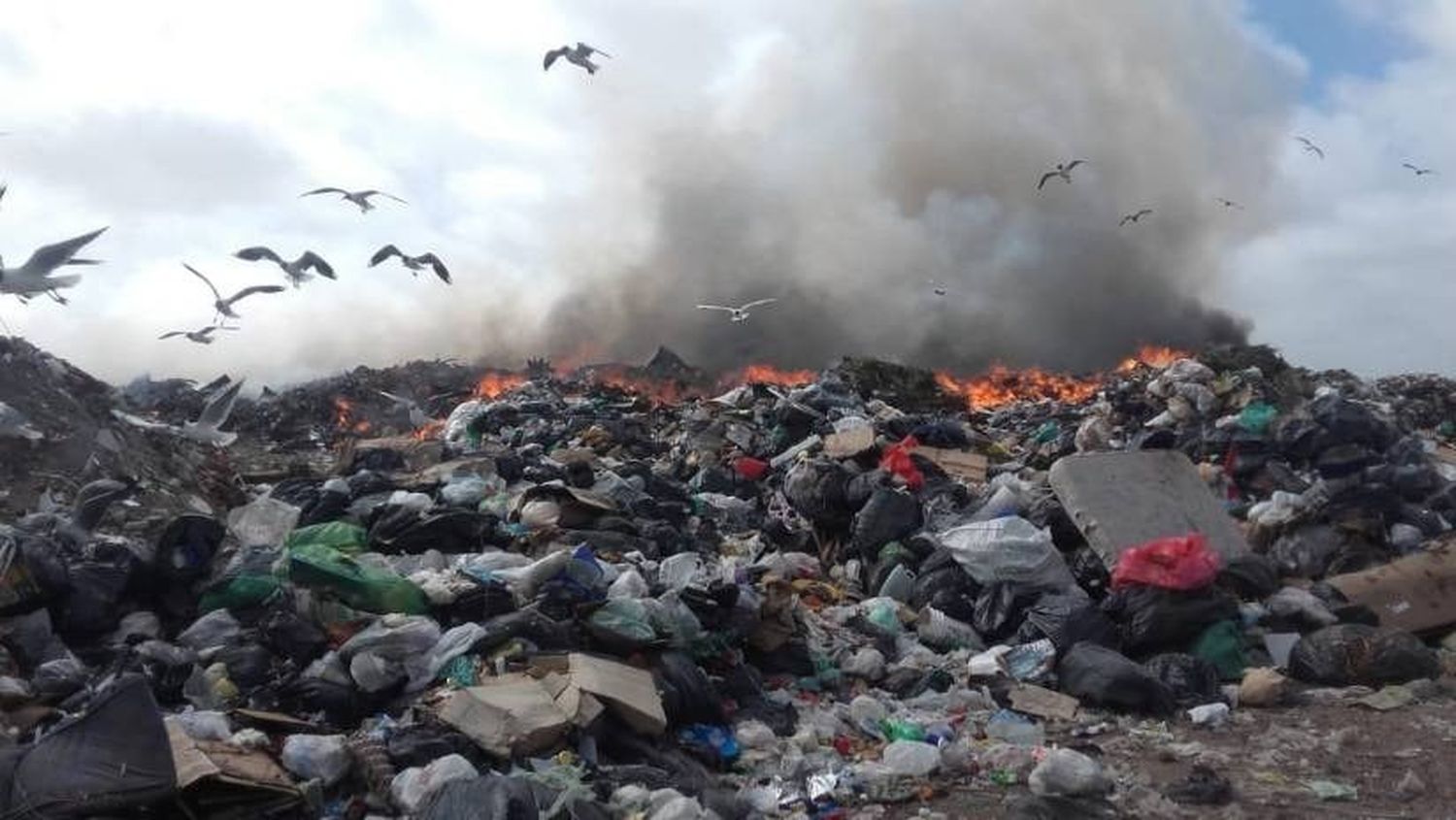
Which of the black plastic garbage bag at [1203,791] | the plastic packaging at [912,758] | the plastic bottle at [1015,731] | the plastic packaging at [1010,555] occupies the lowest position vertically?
the plastic packaging at [912,758]

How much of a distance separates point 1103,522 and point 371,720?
347 cm

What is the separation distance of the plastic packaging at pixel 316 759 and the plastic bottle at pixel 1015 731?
85.2 inches

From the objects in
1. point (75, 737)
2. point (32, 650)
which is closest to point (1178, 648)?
point (75, 737)

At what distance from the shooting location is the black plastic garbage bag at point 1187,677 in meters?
4.11

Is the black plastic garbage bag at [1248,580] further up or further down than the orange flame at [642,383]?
further down

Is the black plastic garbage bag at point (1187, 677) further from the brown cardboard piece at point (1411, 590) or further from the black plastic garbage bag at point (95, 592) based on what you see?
the black plastic garbage bag at point (95, 592)

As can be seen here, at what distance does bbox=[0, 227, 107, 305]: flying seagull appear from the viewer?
164 inches

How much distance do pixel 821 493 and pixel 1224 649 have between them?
2.37 metres

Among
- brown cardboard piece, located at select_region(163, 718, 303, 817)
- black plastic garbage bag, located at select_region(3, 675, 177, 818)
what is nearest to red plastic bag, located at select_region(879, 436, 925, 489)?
brown cardboard piece, located at select_region(163, 718, 303, 817)

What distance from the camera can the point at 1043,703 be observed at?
4.05 meters

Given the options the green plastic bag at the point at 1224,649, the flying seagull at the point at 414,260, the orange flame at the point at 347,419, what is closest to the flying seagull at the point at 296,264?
the flying seagull at the point at 414,260

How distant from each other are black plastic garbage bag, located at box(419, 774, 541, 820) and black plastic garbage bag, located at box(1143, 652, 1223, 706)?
2.63 metres

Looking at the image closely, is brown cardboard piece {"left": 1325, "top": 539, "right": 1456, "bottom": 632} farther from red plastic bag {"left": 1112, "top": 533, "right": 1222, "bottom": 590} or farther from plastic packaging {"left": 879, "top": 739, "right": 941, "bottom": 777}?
plastic packaging {"left": 879, "top": 739, "right": 941, "bottom": 777}

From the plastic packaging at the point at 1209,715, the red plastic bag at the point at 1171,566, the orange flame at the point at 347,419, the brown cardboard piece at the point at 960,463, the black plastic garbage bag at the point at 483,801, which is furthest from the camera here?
the orange flame at the point at 347,419
